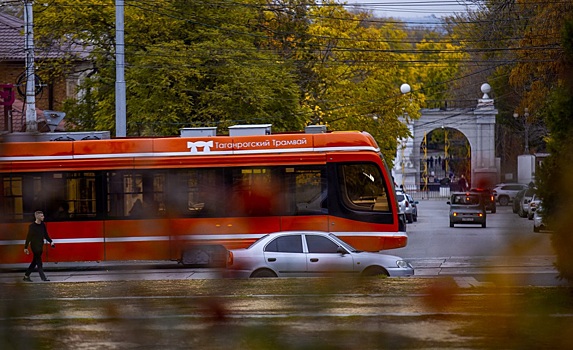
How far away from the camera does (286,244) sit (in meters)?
20.4

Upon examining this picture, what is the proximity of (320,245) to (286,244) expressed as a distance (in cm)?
172

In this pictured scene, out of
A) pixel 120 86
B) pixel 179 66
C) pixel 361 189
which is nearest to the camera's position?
pixel 361 189

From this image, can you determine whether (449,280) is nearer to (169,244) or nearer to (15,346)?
(169,244)

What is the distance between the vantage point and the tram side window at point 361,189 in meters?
24.8

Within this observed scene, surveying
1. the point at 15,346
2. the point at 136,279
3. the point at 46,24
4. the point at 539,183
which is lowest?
the point at 15,346

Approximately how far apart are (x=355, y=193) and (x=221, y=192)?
10.7ft

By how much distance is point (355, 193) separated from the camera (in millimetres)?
24984

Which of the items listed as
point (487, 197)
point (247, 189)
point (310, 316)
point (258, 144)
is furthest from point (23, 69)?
point (487, 197)

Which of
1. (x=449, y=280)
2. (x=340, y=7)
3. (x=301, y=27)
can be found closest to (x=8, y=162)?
(x=449, y=280)

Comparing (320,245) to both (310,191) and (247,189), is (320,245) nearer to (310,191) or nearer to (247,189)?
(247,189)

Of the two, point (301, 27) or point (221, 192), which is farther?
point (301, 27)

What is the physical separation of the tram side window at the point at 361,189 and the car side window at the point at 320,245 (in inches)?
188

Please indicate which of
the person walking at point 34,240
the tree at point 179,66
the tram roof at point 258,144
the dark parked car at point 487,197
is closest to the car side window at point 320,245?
the tram roof at point 258,144

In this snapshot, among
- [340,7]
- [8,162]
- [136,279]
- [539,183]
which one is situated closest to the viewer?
[8,162]
